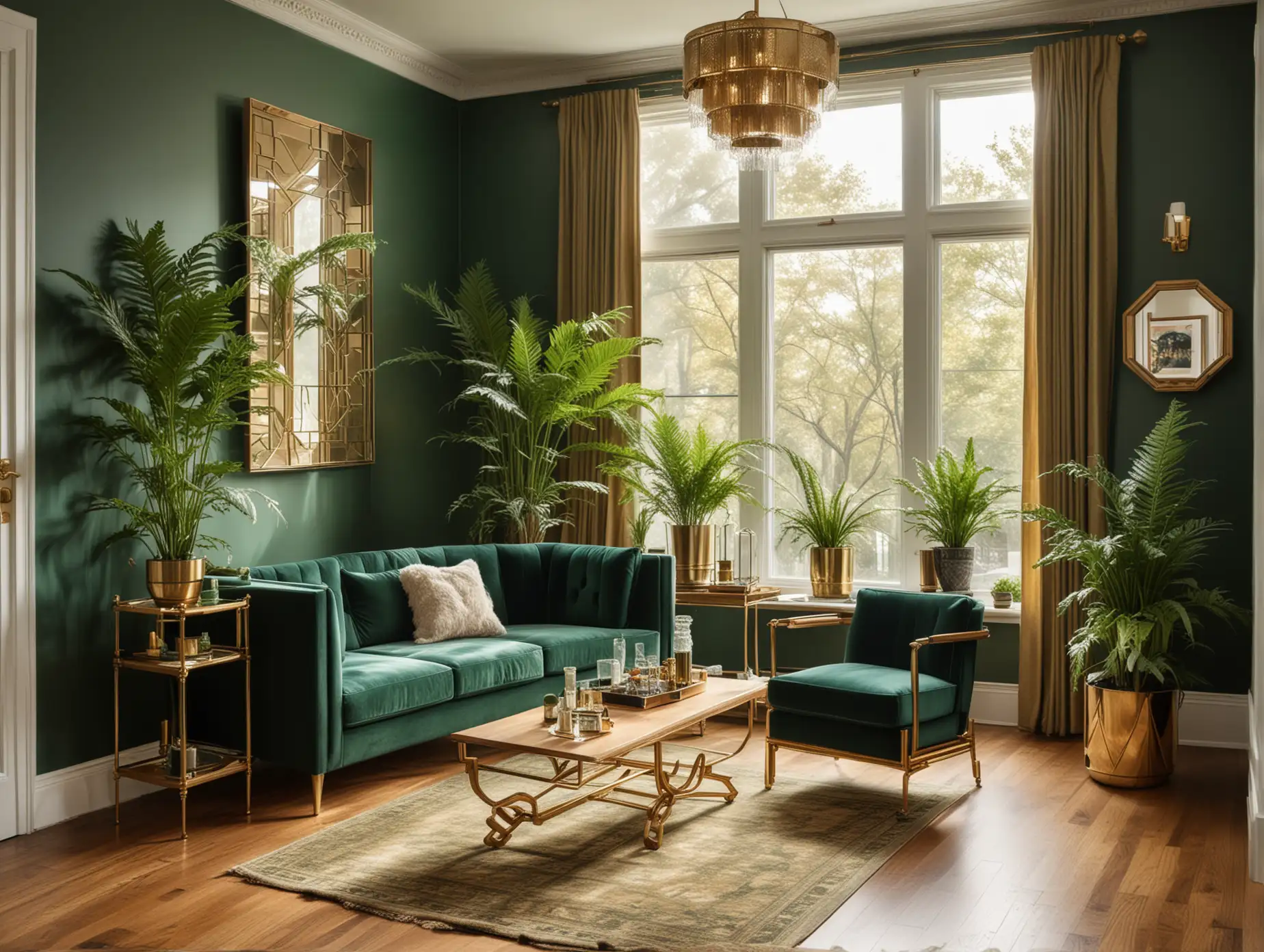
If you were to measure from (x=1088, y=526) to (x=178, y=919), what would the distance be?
4221 mm

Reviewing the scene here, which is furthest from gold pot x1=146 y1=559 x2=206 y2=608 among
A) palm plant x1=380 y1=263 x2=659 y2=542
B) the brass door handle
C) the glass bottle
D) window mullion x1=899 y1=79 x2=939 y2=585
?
window mullion x1=899 y1=79 x2=939 y2=585

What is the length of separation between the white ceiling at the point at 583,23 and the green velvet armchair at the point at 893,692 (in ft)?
9.42

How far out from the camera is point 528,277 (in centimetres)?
703

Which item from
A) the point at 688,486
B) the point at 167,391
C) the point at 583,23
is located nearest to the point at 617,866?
the point at 167,391

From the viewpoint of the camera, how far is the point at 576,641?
225 inches

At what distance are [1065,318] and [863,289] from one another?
1066 millimetres

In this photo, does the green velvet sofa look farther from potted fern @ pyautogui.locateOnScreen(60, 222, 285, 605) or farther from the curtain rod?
the curtain rod

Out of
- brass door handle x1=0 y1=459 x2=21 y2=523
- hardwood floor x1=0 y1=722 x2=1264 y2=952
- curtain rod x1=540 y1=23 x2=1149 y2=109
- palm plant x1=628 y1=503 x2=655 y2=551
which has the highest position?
curtain rod x1=540 y1=23 x2=1149 y2=109

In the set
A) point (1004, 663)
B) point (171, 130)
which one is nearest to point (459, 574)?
point (171, 130)

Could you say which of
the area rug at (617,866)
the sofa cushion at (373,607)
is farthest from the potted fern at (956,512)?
the sofa cushion at (373,607)

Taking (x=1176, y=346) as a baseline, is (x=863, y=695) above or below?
below

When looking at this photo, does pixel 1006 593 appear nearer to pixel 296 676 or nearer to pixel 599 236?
pixel 599 236

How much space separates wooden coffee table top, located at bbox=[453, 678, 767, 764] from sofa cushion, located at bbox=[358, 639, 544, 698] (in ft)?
2.78

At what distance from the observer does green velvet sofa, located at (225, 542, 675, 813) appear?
4547 mm
